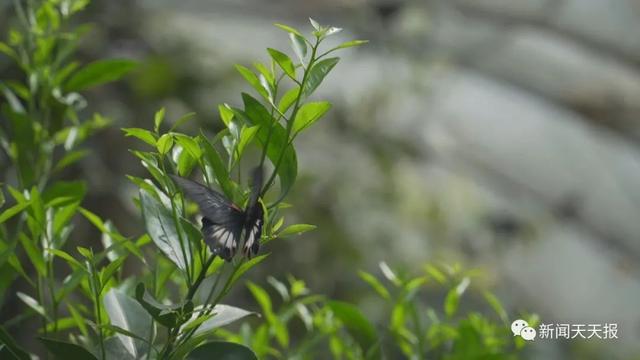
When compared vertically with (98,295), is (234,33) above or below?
above

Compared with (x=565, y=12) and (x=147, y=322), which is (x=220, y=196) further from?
(x=565, y=12)

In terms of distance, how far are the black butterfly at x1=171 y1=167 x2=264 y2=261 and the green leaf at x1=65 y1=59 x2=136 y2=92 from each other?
0.77ft

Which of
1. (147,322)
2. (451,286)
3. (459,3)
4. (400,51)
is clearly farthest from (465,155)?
(147,322)

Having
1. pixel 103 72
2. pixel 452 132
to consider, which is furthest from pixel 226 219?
pixel 452 132

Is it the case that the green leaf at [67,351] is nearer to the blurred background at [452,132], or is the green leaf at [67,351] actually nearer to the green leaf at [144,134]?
the green leaf at [144,134]

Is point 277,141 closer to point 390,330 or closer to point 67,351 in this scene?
point 67,351

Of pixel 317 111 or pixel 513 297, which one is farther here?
pixel 513 297

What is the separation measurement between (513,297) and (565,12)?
1.00m

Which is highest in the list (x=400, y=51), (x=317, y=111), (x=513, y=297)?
(x=400, y=51)

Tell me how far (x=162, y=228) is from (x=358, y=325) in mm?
185

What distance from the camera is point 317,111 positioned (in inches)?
16.3

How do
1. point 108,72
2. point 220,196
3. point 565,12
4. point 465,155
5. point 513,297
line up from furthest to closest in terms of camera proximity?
1. point 565,12
2. point 465,155
3. point 513,297
4. point 108,72
5. point 220,196

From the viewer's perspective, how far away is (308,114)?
0.42 m

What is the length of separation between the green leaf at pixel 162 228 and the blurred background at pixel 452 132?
5.09 ft
